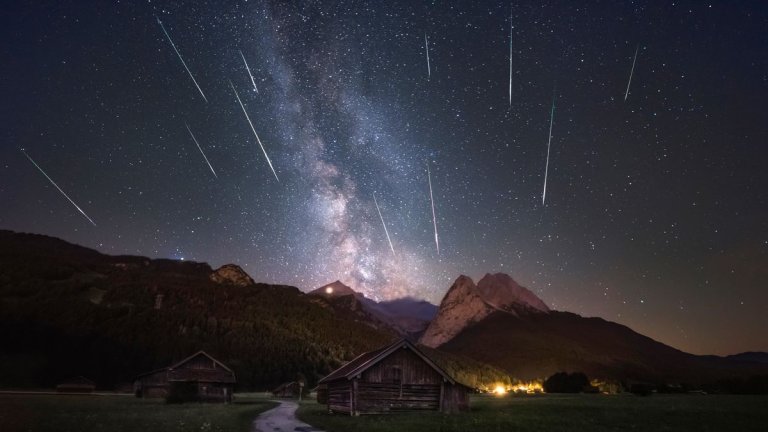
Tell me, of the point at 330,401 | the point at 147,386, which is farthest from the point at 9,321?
the point at 330,401

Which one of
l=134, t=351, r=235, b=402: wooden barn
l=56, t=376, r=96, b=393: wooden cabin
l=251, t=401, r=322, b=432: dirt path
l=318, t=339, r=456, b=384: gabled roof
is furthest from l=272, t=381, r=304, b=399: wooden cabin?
l=251, t=401, r=322, b=432: dirt path

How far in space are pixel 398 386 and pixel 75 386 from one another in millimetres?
96255

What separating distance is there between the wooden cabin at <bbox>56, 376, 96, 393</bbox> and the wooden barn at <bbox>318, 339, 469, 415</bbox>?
89.5 m

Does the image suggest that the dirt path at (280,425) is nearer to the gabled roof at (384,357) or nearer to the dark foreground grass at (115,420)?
the dark foreground grass at (115,420)

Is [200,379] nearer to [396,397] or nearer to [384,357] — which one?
[384,357]

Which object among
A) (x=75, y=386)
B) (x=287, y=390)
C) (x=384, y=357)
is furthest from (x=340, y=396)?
(x=75, y=386)

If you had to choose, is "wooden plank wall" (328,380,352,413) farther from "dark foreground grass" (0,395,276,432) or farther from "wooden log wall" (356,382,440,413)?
"dark foreground grass" (0,395,276,432)

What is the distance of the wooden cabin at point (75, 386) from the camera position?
323ft

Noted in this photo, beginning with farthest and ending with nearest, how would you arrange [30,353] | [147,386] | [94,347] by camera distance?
[94,347] < [30,353] < [147,386]

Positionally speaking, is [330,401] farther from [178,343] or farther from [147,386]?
[178,343]

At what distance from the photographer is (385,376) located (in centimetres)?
3678

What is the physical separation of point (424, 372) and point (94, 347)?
154 meters

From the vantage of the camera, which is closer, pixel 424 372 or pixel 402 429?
pixel 402 429

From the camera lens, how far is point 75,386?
330 feet
